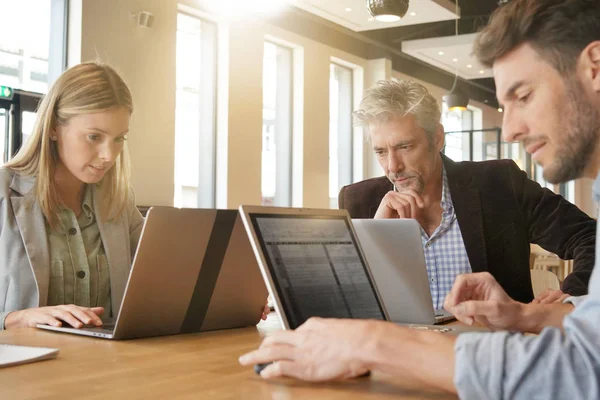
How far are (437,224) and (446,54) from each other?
25.9 ft

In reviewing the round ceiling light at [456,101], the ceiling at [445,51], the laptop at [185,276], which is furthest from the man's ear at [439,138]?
the round ceiling light at [456,101]

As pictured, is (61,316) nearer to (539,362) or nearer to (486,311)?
(486,311)

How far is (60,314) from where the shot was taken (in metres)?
1.73

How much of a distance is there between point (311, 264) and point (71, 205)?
4.14ft

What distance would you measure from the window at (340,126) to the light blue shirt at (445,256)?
7.29 m

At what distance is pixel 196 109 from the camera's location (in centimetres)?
753

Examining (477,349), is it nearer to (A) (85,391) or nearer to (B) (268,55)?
(A) (85,391)

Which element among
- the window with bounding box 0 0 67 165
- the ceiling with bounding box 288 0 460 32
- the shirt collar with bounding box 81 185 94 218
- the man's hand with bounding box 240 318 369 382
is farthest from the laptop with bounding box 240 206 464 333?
the ceiling with bounding box 288 0 460 32

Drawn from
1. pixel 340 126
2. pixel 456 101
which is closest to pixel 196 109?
pixel 340 126

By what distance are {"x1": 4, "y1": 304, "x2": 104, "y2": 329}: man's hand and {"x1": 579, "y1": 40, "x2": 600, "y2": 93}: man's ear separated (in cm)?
122

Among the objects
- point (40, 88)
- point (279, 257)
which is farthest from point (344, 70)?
point (279, 257)

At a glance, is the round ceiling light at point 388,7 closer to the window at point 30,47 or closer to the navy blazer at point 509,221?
the window at point 30,47

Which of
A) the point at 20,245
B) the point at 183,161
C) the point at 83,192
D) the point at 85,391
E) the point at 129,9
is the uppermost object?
the point at 129,9

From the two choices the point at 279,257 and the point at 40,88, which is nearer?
the point at 279,257
